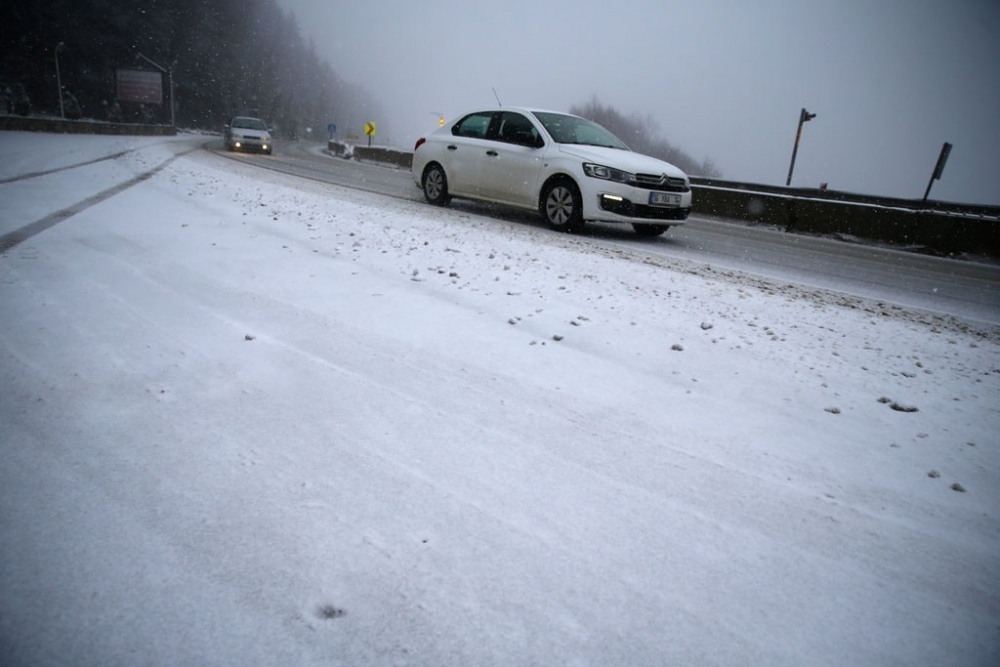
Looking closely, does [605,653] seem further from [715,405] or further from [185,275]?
[185,275]

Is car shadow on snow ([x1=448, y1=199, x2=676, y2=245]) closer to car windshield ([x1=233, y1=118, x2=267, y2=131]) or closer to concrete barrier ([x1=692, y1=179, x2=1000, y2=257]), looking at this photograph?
concrete barrier ([x1=692, y1=179, x2=1000, y2=257])

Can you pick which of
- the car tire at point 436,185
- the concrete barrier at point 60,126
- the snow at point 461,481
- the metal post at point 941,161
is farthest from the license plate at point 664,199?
the concrete barrier at point 60,126

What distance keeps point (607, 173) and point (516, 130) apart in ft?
6.09

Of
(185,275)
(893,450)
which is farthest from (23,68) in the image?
(893,450)

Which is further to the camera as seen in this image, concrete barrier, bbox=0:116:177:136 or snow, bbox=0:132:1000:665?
concrete barrier, bbox=0:116:177:136

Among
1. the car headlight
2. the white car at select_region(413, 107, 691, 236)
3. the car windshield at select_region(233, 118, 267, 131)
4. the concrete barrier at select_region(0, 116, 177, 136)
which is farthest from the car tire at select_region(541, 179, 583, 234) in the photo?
the concrete barrier at select_region(0, 116, 177, 136)

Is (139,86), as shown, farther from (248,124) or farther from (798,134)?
(798,134)

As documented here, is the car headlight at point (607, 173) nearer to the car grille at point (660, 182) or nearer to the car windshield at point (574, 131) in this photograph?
the car grille at point (660, 182)

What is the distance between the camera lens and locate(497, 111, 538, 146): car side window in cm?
763

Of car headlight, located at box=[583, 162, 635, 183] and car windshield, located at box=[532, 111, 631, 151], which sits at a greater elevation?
car windshield, located at box=[532, 111, 631, 151]

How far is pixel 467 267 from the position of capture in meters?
4.18

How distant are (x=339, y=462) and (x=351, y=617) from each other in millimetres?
560

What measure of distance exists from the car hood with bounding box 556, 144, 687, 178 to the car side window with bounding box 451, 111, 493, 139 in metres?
1.65

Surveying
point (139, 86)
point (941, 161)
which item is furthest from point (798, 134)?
point (139, 86)
